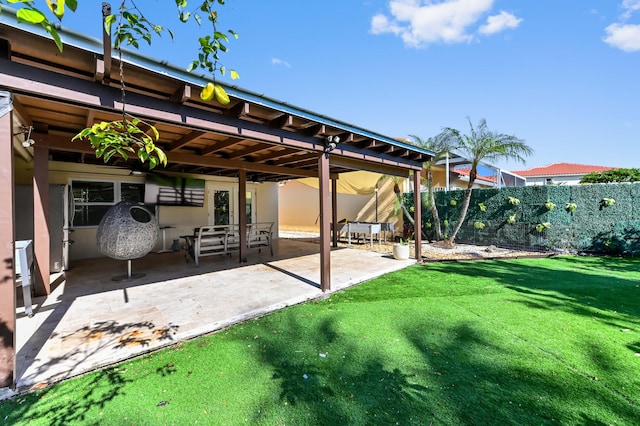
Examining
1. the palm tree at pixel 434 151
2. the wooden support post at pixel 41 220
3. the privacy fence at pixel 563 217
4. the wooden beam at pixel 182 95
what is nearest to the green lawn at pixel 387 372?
the wooden beam at pixel 182 95

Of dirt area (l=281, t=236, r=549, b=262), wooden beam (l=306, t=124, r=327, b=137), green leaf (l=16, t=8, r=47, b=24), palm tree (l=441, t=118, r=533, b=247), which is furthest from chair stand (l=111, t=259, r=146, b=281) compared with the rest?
palm tree (l=441, t=118, r=533, b=247)

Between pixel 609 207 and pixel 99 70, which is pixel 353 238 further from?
pixel 99 70

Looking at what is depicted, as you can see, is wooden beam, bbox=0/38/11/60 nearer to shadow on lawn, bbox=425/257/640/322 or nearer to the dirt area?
shadow on lawn, bbox=425/257/640/322

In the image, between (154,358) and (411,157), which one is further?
(411,157)

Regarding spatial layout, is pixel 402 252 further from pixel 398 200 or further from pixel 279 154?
pixel 398 200

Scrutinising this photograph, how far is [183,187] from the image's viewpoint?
398 inches

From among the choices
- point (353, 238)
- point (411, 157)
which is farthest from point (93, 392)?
point (353, 238)

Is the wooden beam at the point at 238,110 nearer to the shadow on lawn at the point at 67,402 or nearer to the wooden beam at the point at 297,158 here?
the wooden beam at the point at 297,158

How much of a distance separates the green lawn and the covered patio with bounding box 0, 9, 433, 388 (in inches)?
20.7

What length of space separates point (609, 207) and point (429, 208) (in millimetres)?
5457

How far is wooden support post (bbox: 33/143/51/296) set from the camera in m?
4.88

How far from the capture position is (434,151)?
10.9 m

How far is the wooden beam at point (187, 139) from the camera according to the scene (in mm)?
4887

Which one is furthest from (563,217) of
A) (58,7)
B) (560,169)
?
(560,169)
